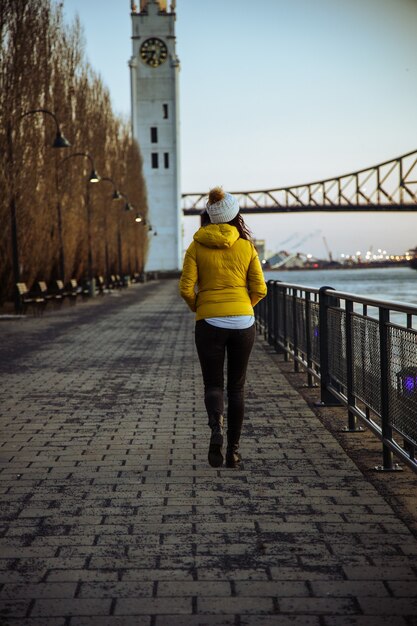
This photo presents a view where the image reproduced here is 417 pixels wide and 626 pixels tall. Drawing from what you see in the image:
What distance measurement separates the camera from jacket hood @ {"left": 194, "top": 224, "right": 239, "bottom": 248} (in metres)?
6.12

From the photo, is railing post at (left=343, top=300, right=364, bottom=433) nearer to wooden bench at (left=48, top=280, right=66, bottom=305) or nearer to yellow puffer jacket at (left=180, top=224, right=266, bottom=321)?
yellow puffer jacket at (left=180, top=224, right=266, bottom=321)

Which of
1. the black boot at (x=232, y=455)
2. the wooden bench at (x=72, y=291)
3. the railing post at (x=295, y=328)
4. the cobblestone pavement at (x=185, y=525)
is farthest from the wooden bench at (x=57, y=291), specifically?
the black boot at (x=232, y=455)

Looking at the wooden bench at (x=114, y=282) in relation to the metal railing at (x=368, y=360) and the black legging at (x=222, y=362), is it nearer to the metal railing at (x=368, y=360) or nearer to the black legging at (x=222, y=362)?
→ the metal railing at (x=368, y=360)

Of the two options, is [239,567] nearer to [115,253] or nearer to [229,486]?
[229,486]

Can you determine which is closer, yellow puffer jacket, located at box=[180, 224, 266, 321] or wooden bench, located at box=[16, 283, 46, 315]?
yellow puffer jacket, located at box=[180, 224, 266, 321]

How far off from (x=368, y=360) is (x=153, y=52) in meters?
105

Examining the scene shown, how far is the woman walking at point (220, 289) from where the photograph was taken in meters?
6.16

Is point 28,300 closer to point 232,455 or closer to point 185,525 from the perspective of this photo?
point 232,455

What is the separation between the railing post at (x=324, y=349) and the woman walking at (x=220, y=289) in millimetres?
2601

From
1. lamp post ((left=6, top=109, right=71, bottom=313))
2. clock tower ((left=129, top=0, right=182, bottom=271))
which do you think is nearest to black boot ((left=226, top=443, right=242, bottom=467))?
lamp post ((left=6, top=109, right=71, bottom=313))

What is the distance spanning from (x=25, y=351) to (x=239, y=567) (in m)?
12.4

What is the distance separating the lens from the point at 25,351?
53.1 ft

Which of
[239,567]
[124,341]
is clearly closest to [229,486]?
[239,567]

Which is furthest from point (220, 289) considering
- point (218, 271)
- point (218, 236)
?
point (218, 236)
